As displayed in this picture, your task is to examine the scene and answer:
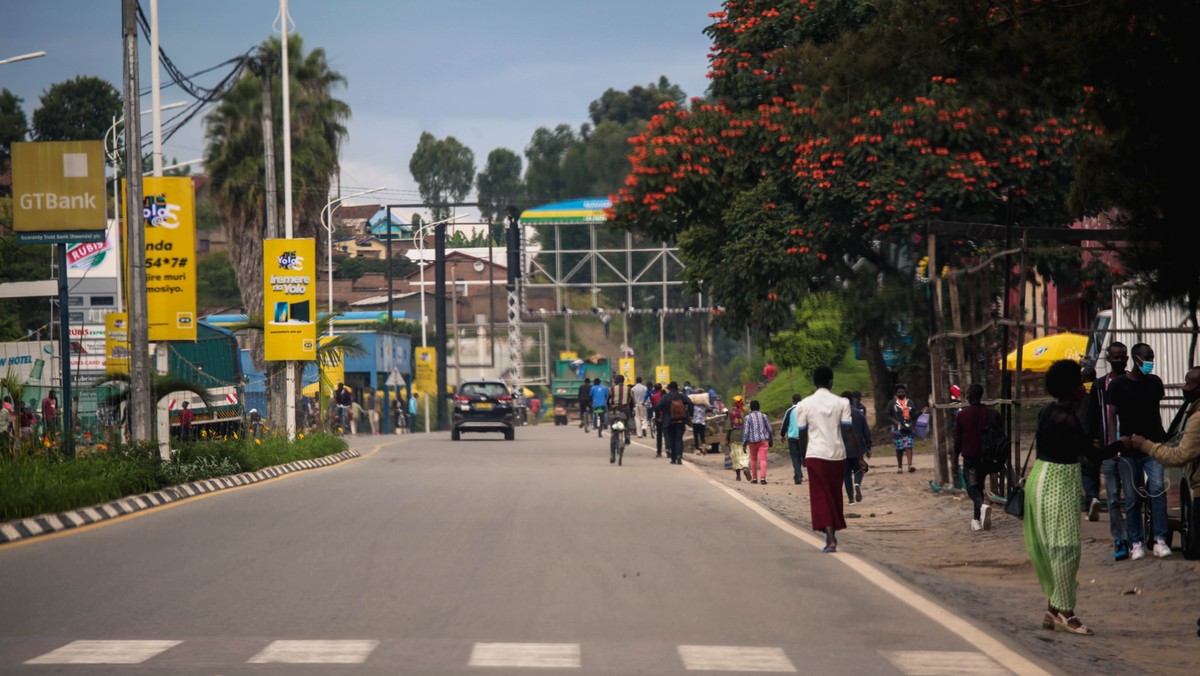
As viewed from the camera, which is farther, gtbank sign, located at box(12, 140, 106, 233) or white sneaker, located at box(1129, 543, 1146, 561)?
gtbank sign, located at box(12, 140, 106, 233)

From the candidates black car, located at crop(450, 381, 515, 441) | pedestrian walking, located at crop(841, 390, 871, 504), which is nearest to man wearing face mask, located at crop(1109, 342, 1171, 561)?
pedestrian walking, located at crop(841, 390, 871, 504)

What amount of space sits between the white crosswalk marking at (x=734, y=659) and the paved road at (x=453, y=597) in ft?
0.07

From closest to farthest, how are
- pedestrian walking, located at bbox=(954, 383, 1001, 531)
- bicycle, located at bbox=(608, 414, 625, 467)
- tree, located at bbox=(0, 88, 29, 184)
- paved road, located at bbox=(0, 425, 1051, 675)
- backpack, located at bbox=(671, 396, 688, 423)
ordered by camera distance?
1. paved road, located at bbox=(0, 425, 1051, 675)
2. pedestrian walking, located at bbox=(954, 383, 1001, 531)
3. bicycle, located at bbox=(608, 414, 625, 467)
4. backpack, located at bbox=(671, 396, 688, 423)
5. tree, located at bbox=(0, 88, 29, 184)

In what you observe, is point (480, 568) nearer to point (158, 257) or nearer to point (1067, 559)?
point (1067, 559)

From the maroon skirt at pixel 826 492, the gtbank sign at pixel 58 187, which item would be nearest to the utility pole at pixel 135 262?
the gtbank sign at pixel 58 187

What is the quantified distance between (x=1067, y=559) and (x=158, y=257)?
1807 centimetres

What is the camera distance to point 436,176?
10538 centimetres

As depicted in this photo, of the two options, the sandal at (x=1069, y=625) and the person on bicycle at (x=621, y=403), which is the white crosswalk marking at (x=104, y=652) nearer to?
the sandal at (x=1069, y=625)

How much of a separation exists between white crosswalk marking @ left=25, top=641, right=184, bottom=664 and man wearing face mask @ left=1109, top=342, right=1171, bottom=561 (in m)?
7.99

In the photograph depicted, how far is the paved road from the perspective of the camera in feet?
26.7

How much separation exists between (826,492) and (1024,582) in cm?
201

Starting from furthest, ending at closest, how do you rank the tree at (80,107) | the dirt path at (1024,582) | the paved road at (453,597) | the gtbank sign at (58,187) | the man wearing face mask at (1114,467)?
the tree at (80,107), the gtbank sign at (58,187), the man wearing face mask at (1114,467), the dirt path at (1024,582), the paved road at (453,597)

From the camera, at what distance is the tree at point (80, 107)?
79188mm

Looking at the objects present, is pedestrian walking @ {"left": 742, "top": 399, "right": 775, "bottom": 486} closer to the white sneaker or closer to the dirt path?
the dirt path
